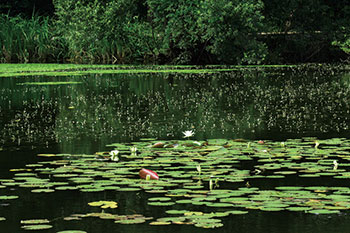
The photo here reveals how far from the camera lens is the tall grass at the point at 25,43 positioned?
34.9 m

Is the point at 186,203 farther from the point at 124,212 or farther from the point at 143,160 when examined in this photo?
the point at 143,160

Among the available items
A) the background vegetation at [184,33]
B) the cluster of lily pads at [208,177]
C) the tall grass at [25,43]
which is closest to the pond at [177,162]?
the cluster of lily pads at [208,177]

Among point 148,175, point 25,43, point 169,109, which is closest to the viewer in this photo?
point 148,175

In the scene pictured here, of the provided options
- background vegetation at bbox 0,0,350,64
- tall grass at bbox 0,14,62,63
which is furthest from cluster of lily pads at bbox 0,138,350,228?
tall grass at bbox 0,14,62,63

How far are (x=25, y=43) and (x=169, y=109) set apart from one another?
838 inches

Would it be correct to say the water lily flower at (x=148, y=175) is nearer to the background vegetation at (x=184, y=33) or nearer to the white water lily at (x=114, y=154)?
the white water lily at (x=114, y=154)

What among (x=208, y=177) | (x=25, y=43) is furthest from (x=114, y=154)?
(x=25, y=43)

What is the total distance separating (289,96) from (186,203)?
439 inches

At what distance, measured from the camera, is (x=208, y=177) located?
7.83 m

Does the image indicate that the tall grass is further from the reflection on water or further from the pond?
the pond

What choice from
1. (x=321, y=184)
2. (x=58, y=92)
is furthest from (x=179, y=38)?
(x=321, y=184)

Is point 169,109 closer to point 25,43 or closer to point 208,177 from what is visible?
point 208,177

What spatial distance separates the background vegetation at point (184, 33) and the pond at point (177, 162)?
12765 mm

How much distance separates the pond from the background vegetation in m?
12.8
